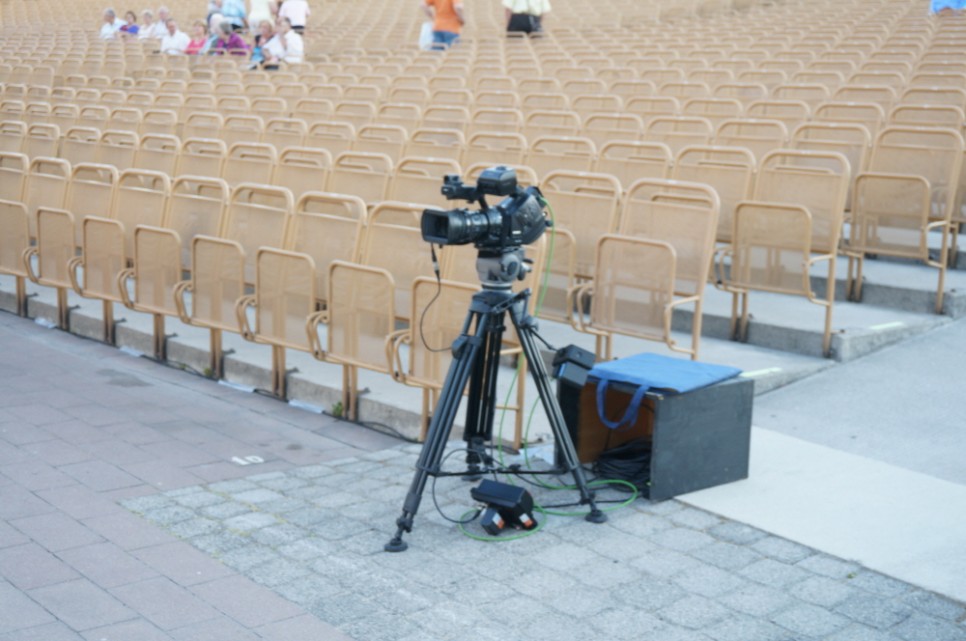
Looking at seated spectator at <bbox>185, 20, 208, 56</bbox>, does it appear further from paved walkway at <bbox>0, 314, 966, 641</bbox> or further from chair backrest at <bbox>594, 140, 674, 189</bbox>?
paved walkway at <bbox>0, 314, 966, 641</bbox>

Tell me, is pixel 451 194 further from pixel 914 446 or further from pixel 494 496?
pixel 914 446

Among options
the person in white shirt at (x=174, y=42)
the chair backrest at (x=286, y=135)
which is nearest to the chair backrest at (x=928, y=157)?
the chair backrest at (x=286, y=135)

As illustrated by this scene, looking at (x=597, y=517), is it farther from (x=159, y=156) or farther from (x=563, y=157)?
(x=159, y=156)

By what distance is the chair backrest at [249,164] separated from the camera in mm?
7293

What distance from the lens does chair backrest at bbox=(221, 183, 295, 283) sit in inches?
233

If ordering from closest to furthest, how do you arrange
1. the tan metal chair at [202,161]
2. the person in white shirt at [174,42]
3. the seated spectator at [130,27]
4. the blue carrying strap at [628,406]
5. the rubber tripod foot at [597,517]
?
the rubber tripod foot at [597,517] < the blue carrying strap at [628,406] < the tan metal chair at [202,161] < the person in white shirt at [174,42] < the seated spectator at [130,27]

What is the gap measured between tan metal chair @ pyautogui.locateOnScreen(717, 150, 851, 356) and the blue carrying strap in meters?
1.80

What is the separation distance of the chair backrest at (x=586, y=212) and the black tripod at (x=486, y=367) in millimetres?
1744

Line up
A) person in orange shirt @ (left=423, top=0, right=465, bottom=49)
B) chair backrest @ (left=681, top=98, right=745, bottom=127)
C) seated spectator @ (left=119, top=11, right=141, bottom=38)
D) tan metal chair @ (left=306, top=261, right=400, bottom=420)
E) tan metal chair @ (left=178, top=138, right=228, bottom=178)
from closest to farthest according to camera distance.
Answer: tan metal chair @ (left=306, top=261, right=400, bottom=420) → tan metal chair @ (left=178, top=138, right=228, bottom=178) → chair backrest @ (left=681, top=98, right=745, bottom=127) → person in orange shirt @ (left=423, top=0, right=465, bottom=49) → seated spectator @ (left=119, top=11, right=141, bottom=38)

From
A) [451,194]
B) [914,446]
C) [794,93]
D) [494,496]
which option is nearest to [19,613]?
[494,496]

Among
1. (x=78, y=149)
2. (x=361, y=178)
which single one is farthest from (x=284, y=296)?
(x=78, y=149)

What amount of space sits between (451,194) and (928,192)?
3517 mm

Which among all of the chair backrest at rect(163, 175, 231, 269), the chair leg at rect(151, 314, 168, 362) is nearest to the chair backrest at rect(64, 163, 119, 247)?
the chair backrest at rect(163, 175, 231, 269)

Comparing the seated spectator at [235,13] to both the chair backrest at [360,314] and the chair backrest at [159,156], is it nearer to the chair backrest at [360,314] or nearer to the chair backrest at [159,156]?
Answer: the chair backrest at [159,156]
